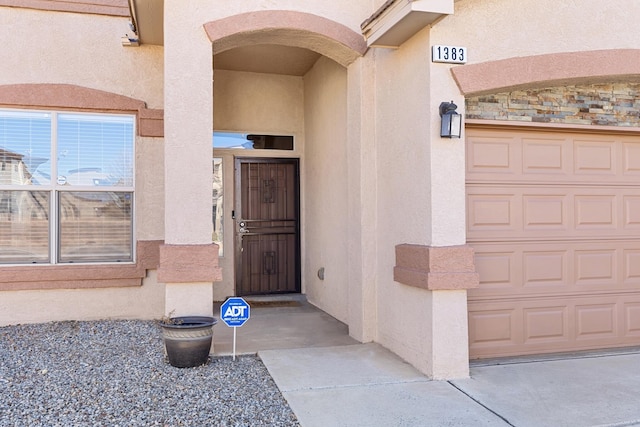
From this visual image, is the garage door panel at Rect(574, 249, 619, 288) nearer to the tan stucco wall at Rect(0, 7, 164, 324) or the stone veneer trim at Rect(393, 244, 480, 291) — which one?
the stone veneer trim at Rect(393, 244, 480, 291)

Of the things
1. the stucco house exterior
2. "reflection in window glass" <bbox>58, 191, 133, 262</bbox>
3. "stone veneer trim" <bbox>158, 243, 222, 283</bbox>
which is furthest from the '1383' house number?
"reflection in window glass" <bbox>58, 191, 133, 262</bbox>

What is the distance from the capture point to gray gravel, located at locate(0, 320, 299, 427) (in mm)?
3857

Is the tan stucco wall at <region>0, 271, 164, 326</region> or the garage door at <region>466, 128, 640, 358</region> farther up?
the garage door at <region>466, 128, 640, 358</region>

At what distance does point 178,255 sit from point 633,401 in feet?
13.6

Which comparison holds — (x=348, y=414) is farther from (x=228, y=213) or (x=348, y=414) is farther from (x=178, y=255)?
(x=228, y=213)

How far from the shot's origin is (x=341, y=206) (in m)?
7.30

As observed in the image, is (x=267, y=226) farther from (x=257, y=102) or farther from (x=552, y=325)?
(x=552, y=325)

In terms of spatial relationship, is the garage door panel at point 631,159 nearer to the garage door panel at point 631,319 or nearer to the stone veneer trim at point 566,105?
the stone veneer trim at point 566,105

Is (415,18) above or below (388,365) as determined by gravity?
above

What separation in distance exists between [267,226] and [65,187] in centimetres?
331

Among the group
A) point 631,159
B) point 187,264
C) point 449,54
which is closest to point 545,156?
point 631,159

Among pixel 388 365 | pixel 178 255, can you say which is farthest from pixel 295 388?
pixel 178 255

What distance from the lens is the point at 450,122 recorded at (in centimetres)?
477

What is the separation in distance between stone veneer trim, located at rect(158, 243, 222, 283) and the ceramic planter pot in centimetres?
41
